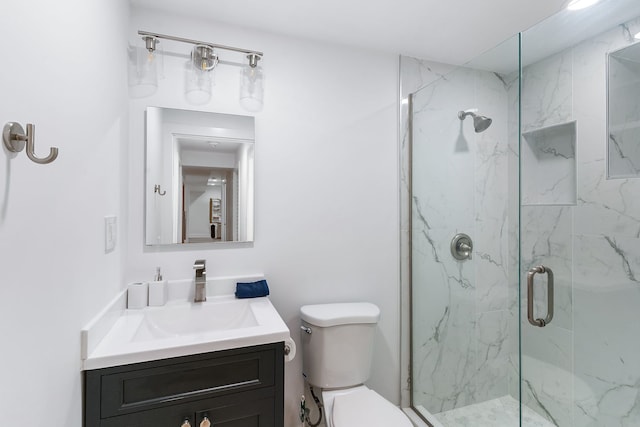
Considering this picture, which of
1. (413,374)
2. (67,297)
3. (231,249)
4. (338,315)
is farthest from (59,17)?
(413,374)

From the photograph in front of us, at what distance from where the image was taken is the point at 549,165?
1.68 m

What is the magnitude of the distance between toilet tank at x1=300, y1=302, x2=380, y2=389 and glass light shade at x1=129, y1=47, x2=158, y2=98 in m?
1.37

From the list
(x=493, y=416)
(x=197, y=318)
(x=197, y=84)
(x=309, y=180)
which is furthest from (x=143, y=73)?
(x=493, y=416)

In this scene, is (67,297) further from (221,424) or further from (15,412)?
(221,424)

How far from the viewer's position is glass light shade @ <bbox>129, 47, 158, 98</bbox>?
5.09ft

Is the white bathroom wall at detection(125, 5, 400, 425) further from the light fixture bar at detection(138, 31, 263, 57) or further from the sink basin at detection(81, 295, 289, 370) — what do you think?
the sink basin at detection(81, 295, 289, 370)

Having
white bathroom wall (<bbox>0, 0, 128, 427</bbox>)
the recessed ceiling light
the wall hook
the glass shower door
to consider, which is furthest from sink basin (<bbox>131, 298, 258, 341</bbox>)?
the recessed ceiling light

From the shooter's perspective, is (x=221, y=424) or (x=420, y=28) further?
(x=420, y=28)

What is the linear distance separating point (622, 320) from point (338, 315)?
1.30m

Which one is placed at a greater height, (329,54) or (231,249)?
(329,54)

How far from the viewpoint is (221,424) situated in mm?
1169

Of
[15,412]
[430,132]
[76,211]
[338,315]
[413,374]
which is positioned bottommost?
[413,374]

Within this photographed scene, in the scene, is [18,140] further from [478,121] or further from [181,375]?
[478,121]

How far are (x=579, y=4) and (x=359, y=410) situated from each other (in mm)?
2112
